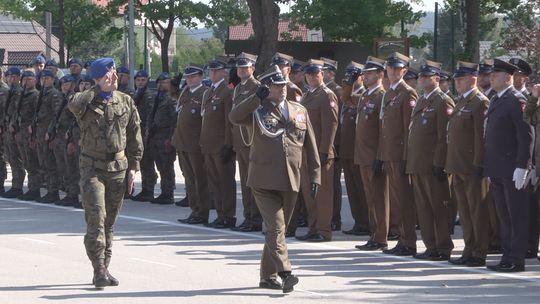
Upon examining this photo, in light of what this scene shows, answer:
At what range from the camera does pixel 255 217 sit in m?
15.4

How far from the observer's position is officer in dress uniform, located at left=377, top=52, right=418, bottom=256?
1322cm

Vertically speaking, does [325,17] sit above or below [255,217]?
above

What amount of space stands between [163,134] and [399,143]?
20.9 ft

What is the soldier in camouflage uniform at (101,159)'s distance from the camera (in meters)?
10.9

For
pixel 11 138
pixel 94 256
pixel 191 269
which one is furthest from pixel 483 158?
pixel 11 138

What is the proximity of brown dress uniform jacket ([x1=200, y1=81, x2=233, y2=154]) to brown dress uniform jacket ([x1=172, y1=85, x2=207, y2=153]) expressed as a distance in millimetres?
479

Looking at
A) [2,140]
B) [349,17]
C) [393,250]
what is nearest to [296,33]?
[349,17]

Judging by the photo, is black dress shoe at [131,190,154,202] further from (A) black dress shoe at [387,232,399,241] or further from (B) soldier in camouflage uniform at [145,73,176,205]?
(A) black dress shoe at [387,232,399,241]

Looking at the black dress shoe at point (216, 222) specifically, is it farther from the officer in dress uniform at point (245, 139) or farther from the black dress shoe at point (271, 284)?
the black dress shoe at point (271, 284)

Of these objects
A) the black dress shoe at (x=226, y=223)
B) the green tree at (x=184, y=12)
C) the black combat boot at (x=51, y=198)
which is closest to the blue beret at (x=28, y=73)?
the black combat boot at (x=51, y=198)

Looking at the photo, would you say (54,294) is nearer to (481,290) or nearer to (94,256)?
(94,256)

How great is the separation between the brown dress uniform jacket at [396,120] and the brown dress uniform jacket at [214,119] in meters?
2.84

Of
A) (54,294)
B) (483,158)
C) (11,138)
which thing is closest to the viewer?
(54,294)

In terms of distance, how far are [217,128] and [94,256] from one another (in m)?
5.13
